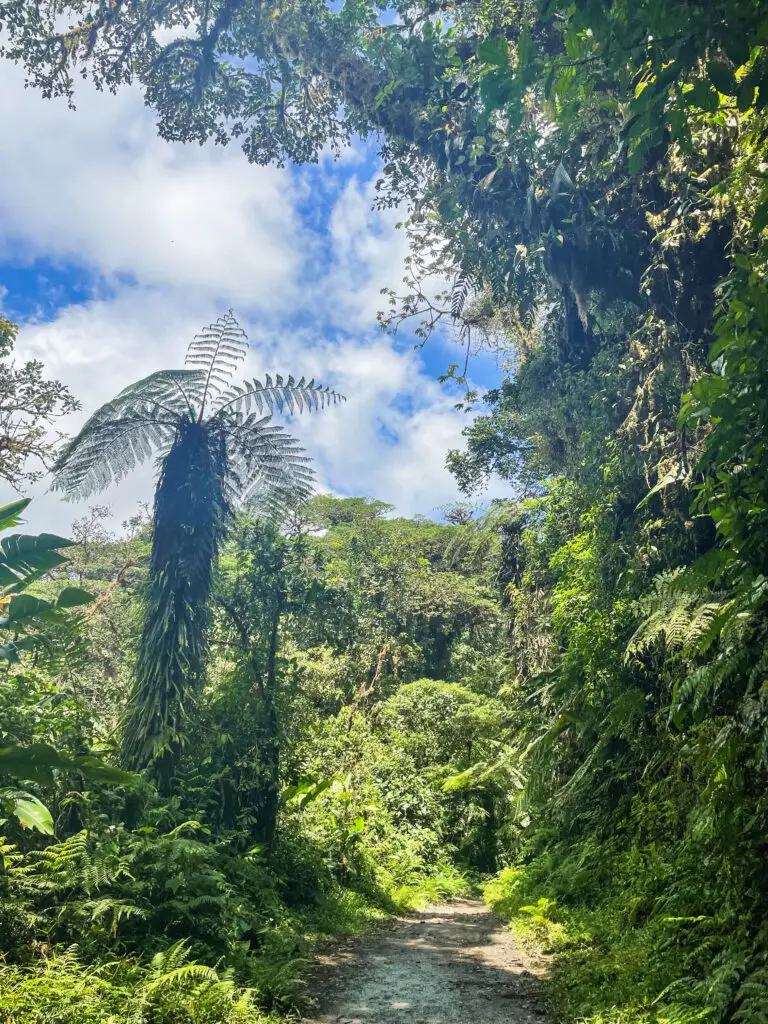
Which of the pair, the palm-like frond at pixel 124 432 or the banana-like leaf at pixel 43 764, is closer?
the banana-like leaf at pixel 43 764

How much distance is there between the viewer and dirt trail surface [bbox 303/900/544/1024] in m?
5.45

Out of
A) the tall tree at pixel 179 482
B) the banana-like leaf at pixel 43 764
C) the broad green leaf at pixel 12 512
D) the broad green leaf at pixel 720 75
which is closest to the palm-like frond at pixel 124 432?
the tall tree at pixel 179 482

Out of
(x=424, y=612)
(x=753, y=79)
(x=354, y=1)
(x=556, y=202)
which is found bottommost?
(x=753, y=79)

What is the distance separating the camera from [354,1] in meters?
12.2

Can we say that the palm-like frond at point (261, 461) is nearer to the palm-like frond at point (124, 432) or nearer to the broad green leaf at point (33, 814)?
the palm-like frond at point (124, 432)

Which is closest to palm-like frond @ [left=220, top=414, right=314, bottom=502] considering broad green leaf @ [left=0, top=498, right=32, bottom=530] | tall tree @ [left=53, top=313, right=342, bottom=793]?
tall tree @ [left=53, top=313, right=342, bottom=793]

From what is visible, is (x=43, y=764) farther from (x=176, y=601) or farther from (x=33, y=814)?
(x=176, y=601)

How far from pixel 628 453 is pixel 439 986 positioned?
21.3ft

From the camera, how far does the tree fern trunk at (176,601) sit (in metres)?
7.94

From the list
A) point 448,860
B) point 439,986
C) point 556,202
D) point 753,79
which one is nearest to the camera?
point 753,79

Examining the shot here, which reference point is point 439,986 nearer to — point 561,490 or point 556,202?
point 561,490

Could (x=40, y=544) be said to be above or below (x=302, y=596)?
below

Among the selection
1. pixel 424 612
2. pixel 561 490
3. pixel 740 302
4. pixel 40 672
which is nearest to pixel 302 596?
pixel 40 672

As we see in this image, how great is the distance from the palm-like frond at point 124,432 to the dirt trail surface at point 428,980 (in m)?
6.18
